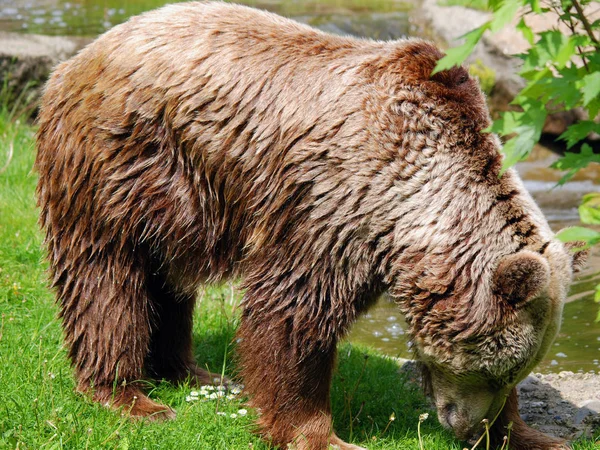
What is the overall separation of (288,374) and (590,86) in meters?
2.56

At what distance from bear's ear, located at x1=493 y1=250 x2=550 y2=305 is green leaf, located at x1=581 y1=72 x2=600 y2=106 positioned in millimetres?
1591

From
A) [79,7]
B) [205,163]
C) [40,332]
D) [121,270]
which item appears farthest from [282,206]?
[79,7]

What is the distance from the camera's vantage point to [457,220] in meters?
4.23

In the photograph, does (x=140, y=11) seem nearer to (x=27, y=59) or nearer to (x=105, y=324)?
(x=27, y=59)

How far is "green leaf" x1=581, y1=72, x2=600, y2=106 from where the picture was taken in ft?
7.85

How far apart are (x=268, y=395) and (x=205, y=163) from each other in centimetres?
137

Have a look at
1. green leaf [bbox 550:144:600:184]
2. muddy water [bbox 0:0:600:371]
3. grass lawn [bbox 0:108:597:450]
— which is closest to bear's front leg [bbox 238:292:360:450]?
grass lawn [bbox 0:108:597:450]

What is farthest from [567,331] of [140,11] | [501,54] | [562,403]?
[140,11]

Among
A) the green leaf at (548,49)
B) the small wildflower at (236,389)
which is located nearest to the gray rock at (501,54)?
the small wildflower at (236,389)

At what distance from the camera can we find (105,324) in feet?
16.0

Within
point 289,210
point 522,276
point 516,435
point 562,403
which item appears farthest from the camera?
point 562,403

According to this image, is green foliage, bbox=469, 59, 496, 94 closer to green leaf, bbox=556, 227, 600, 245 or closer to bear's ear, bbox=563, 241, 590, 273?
bear's ear, bbox=563, 241, 590, 273

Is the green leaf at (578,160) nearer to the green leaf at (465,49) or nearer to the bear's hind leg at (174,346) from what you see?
the green leaf at (465,49)

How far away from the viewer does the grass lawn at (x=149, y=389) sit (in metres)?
4.24
